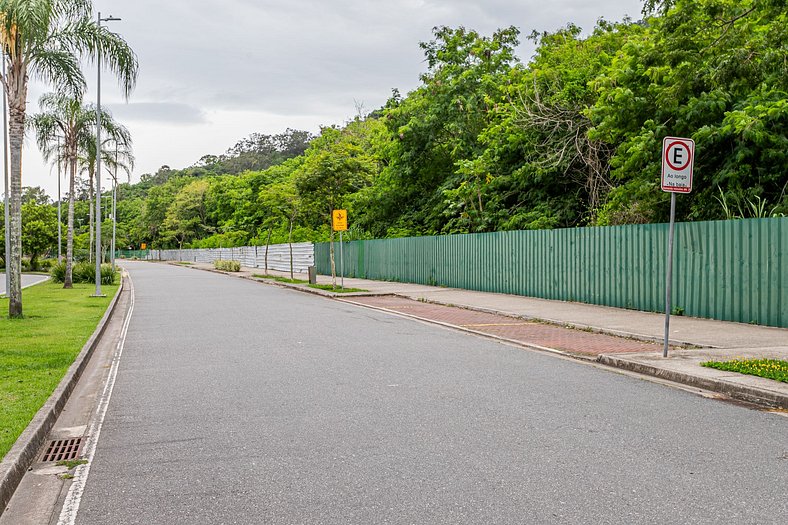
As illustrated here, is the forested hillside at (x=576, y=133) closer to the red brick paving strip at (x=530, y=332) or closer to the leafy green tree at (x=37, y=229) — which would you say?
the red brick paving strip at (x=530, y=332)

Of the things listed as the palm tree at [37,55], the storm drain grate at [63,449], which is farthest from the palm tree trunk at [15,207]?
the storm drain grate at [63,449]

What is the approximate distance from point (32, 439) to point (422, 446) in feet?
10.3

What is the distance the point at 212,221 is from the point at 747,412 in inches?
3901

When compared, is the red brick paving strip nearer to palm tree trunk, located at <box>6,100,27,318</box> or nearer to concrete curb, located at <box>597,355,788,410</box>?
concrete curb, located at <box>597,355,788,410</box>

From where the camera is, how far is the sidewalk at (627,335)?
26.2 ft

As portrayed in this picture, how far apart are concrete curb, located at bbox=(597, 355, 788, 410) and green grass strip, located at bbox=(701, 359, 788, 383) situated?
1.89ft

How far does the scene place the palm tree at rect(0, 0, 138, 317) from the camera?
15.6 meters

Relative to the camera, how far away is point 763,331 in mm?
12086

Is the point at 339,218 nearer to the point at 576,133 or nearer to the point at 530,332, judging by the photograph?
the point at 576,133

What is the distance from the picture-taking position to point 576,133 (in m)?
24.5

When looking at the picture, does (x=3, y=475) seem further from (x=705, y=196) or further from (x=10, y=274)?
(x=705, y=196)

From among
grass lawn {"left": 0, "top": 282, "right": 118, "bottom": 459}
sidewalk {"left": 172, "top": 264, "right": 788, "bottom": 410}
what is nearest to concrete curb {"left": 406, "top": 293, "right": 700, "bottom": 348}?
sidewalk {"left": 172, "top": 264, "right": 788, "bottom": 410}

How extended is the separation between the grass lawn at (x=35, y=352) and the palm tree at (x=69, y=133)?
38.9ft

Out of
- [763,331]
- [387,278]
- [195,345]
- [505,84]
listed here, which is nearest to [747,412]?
[763,331]
